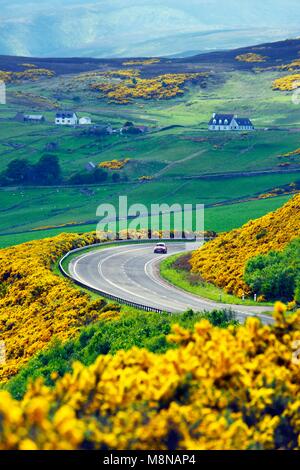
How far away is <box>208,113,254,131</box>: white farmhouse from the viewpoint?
158 metres

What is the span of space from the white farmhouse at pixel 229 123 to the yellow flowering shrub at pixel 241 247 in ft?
310

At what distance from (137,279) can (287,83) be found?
140234 mm

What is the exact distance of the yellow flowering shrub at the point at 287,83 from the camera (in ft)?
618

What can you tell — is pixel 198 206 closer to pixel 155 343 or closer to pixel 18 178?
pixel 18 178

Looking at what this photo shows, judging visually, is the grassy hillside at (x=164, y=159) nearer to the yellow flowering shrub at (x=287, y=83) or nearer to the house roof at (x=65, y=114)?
the yellow flowering shrub at (x=287, y=83)

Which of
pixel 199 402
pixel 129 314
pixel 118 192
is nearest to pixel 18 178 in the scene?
pixel 118 192

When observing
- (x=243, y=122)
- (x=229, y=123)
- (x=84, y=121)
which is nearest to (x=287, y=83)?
(x=243, y=122)

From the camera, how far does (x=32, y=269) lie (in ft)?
209

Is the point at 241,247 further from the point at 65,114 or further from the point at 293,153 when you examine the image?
the point at 65,114

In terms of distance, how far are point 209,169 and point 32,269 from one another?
6734cm

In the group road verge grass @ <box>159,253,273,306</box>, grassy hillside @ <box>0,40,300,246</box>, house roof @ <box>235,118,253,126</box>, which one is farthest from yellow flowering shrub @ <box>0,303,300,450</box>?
house roof @ <box>235,118,253,126</box>

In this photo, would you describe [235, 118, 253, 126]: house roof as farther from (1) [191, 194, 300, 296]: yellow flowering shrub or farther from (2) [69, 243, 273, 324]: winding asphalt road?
(1) [191, 194, 300, 296]: yellow flowering shrub

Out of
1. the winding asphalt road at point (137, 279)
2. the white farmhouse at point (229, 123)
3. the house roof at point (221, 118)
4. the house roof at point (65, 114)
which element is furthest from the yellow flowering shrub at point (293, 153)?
the winding asphalt road at point (137, 279)

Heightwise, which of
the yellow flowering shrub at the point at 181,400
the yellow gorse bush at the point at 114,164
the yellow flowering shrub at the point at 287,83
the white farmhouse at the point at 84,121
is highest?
the yellow flowering shrub at the point at 287,83
